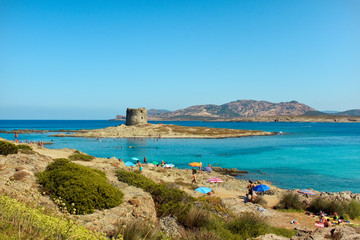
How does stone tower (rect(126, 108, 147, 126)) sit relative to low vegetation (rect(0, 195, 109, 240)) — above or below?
above

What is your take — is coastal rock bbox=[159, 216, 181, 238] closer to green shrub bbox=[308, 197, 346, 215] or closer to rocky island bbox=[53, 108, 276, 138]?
green shrub bbox=[308, 197, 346, 215]

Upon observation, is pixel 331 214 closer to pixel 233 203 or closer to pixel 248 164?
pixel 233 203

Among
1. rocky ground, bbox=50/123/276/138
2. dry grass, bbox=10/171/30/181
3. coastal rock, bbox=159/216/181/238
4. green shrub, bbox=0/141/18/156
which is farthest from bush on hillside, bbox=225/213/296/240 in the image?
rocky ground, bbox=50/123/276/138

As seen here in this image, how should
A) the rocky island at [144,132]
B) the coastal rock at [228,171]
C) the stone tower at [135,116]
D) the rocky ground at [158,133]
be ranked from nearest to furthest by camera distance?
the coastal rock at [228,171] < the rocky ground at [158,133] < the rocky island at [144,132] < the stone tower at [135,116]

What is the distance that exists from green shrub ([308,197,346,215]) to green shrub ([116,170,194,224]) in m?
8.10

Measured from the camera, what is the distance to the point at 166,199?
10.7 metres

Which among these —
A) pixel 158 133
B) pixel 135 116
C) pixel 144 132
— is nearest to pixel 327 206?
pixel 158 133

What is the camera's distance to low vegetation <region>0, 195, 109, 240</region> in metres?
4.61

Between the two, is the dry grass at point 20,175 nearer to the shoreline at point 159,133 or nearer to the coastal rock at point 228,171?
the coastal rock at point 228,171

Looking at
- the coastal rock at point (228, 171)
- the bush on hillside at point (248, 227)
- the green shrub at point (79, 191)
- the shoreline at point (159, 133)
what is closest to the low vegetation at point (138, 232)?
the green shrub at point (79, 191)

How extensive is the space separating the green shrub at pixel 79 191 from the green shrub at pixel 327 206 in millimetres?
11221

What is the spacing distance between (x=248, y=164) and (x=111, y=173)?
79.6 ft

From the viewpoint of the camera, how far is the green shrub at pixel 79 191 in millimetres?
8625

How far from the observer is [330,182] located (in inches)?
984
